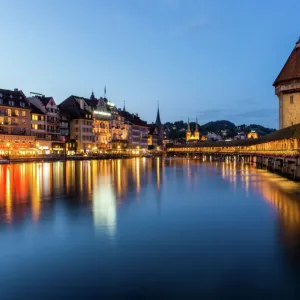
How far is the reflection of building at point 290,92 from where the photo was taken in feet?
244

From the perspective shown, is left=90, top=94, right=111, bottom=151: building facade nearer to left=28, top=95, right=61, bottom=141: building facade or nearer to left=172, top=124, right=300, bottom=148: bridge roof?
left=28, top=95, right=61, bottom=141: building facade

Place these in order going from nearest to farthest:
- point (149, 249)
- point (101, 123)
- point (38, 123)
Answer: point (149, 249)
point (38, 123)
point (101, 123)

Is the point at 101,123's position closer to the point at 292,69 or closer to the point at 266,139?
the point at 266,139

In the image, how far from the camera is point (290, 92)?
249ft

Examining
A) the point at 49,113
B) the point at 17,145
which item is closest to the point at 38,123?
the point at 49,113

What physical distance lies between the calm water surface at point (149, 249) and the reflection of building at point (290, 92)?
166 feet

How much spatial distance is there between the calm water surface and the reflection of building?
5061 centimetres

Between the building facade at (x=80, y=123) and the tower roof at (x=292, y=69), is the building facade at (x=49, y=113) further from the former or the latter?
the tower roof at (x=292, y=69)

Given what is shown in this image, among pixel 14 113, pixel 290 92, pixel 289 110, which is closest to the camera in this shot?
pixel 289 110

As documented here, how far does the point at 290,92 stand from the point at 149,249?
224 ft

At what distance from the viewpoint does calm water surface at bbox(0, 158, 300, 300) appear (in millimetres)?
10852

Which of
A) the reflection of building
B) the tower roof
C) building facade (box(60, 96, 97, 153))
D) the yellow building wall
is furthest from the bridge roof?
building facade (box(60, 96, 97, 153))

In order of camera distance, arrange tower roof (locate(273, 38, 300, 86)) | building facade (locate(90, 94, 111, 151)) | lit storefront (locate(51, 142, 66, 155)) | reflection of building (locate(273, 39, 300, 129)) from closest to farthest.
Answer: reflection of building (locate(273, 39, 300, 129))
tower roof (locate(273, 38, 300, 86))
lit storefront (locate(51, 142, 66, 155))
building facade (locate(90, 94, 111, 151))

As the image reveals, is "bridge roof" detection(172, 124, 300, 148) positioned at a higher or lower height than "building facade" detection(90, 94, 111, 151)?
lower
